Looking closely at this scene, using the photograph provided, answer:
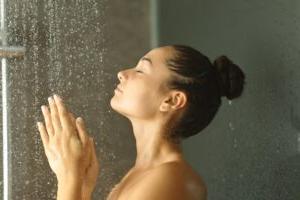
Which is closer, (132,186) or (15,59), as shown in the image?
(132,186)

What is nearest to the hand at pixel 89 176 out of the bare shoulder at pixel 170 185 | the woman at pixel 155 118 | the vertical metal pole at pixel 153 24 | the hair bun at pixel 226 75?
the woman at pixel 155 118

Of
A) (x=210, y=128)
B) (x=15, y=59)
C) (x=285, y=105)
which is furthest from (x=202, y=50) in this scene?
(x=15, y=59)

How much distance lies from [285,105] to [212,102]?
170 mm

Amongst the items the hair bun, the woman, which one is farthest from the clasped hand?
the hair bun

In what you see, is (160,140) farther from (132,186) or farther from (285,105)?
(285,105)

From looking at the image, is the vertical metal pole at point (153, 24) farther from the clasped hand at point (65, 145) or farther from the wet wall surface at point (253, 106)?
the clasped hand at point (65, 145)

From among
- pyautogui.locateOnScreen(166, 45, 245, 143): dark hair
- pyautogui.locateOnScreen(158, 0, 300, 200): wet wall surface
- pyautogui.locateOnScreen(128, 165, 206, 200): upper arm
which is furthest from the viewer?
pyautogui.locateOnScreen(158, 0, 300, 200): wet wall surface

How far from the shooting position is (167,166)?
0.90m

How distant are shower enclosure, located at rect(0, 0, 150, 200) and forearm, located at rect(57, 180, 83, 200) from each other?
13.7 inches

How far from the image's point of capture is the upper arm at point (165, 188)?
0.84m

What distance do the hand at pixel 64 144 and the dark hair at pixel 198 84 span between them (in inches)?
5.7

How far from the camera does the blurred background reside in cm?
108

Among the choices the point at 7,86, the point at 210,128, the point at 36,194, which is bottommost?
the point at 36,194

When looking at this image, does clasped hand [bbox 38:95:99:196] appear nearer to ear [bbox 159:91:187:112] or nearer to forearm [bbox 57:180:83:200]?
forearm [bbox 57:180:83:200]
